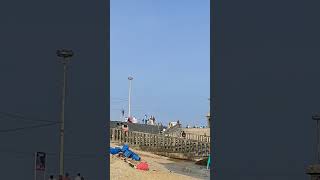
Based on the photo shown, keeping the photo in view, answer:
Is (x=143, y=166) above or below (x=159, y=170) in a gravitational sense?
above

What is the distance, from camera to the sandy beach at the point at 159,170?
175ft

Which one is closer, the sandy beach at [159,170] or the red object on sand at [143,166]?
the sandy beach at [159,170]

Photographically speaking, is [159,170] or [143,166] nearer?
[143,166]

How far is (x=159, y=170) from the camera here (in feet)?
192

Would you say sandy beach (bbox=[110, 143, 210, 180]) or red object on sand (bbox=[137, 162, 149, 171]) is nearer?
sandy beach (bbox=[110, 143, 210, 180])

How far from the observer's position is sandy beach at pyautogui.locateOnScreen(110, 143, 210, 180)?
2100 inches
